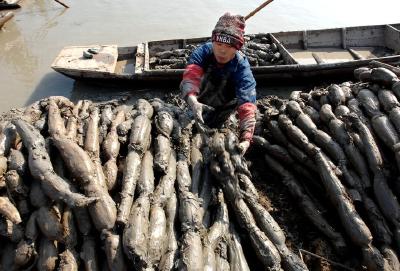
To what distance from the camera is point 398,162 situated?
524cm

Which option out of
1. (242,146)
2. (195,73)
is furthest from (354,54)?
(242,146)

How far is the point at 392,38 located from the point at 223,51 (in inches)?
370

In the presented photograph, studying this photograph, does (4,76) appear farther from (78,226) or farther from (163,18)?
(78,226)

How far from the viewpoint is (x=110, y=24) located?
55.5ft

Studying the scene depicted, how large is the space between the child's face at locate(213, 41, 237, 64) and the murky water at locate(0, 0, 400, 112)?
628cm

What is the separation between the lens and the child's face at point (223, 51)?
17.7 ft

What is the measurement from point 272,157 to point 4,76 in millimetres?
10311

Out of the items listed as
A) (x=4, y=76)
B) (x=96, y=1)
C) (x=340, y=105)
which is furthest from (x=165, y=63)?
(x=96, y=1)

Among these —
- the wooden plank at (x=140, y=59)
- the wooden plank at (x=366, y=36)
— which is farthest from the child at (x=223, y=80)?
the wooden plank at (x=366, y=36)

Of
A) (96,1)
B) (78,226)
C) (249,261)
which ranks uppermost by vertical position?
(96,1)

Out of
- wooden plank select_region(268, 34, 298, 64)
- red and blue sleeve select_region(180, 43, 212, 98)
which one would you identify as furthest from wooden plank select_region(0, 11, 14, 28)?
red and blue sleeve select_region(180, 43, 212, 98)

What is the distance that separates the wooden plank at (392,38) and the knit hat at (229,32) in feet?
29.4

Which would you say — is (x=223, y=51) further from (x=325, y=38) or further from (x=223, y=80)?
(x=325, y=38)

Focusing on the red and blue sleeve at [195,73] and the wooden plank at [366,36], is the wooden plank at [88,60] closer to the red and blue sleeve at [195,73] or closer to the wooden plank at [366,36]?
the red and blue sleeve at [195,73]
